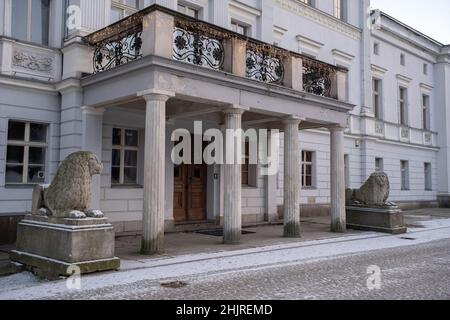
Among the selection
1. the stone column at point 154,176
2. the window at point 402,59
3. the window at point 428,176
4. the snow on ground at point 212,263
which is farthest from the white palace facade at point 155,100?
the window at point 428,176

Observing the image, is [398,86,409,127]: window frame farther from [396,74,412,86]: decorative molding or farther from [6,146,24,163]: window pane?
[6,146,24,163]: window pane

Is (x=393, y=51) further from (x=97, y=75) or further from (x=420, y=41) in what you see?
(x=97, y=75)

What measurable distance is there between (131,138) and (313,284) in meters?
7.33

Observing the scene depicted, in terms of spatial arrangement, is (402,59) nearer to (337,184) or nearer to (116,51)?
(337,184)

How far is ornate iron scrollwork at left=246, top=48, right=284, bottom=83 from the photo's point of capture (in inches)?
468

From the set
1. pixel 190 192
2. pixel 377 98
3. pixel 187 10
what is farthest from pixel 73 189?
pixel 377 98

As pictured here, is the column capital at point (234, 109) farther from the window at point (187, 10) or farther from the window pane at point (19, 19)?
the window pane at point (19, 19)

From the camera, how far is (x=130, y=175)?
12.8 metres

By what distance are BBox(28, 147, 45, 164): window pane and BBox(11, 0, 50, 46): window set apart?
8.83 ft

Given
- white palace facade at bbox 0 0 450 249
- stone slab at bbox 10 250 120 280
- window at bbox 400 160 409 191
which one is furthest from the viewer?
window at bbox 400 160 409 191

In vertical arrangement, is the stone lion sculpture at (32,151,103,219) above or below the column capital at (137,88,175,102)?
below

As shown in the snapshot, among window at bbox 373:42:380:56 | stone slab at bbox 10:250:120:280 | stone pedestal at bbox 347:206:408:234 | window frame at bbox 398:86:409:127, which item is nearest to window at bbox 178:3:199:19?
stone pedestal at bbox 347:206:408:234

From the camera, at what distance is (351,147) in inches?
835

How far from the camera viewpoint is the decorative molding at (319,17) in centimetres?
1834
